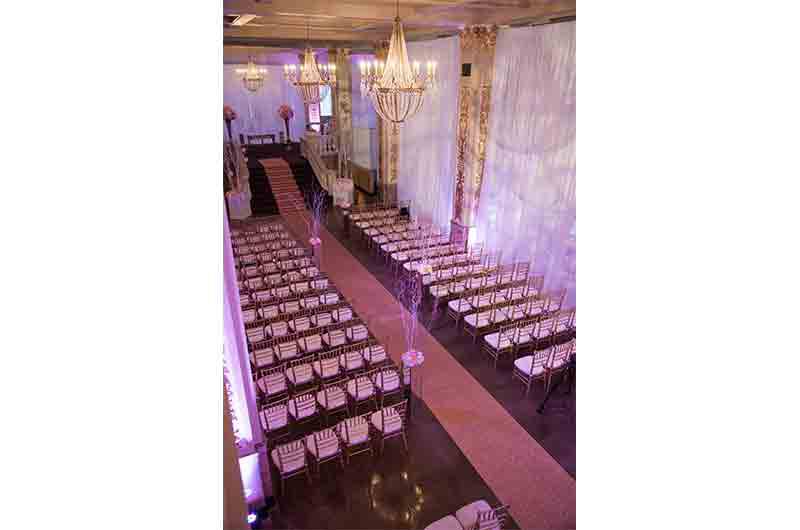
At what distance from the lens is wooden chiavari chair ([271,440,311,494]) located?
18.8 feet

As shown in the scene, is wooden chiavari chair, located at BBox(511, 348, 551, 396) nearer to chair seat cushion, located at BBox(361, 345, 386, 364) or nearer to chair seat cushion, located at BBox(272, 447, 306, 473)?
chair seat cushion, located at BBox(361, 345, 386, 364)

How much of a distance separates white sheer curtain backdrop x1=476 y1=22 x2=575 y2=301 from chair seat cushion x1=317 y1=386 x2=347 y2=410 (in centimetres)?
536

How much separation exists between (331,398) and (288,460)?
1137 millimetres

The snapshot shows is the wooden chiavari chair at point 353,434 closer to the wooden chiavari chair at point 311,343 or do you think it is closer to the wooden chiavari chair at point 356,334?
the wooden chiavari chair at point 311,343

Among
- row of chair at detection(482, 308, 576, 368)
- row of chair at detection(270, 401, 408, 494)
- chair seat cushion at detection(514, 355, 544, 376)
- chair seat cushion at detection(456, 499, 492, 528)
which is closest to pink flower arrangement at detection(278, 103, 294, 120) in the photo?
row of chair at detection(482, 308, 576, 368)

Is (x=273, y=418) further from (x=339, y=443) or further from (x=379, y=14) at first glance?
(x=379, y=14)

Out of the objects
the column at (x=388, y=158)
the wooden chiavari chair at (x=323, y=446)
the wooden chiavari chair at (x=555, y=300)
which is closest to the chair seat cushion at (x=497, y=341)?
the wooden chiavari chair at (x=555, y=300)

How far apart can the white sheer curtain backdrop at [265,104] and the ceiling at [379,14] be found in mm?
8878

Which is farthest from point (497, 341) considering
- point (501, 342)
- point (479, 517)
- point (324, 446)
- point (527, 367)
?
point (479, 517)
